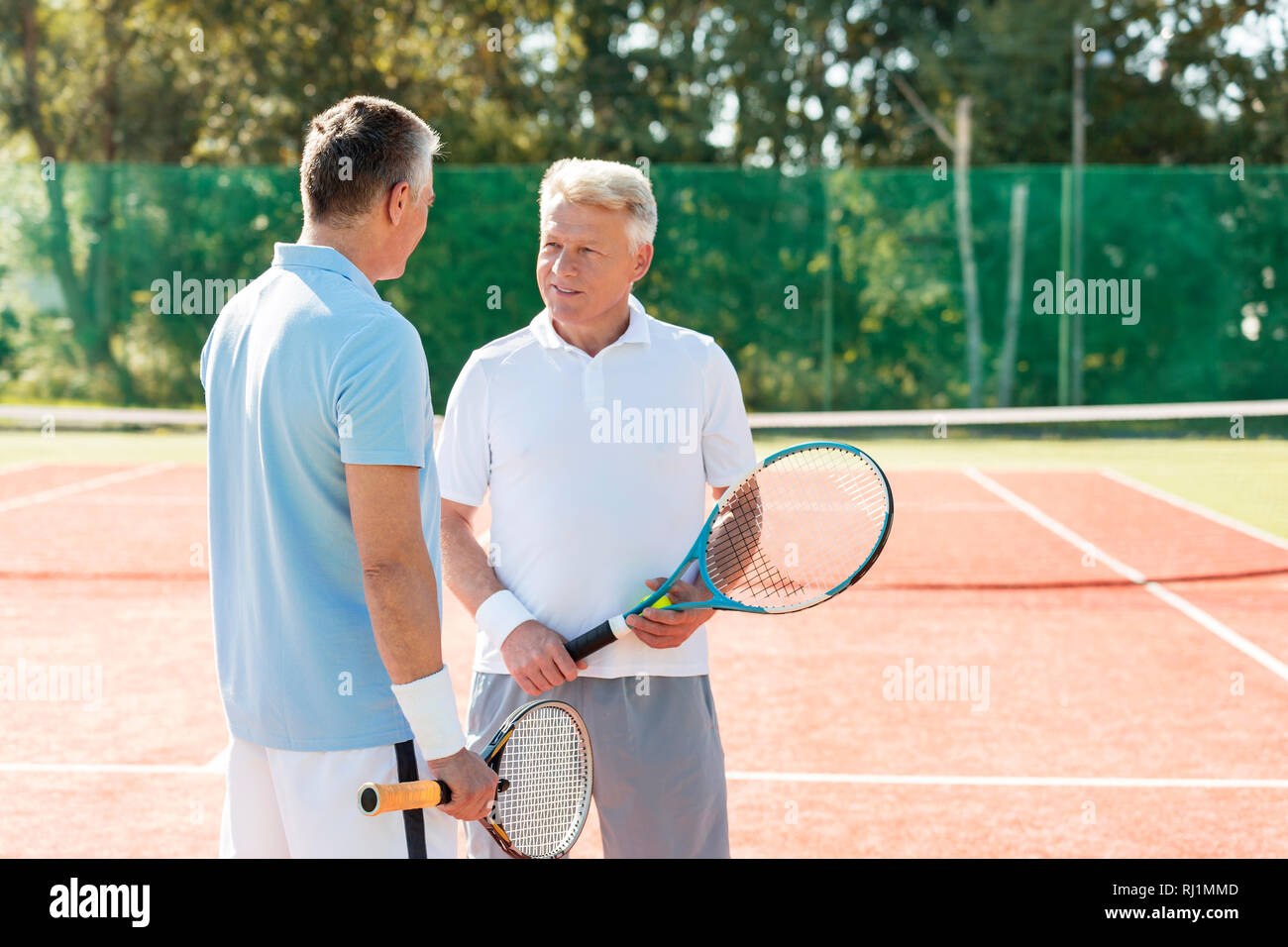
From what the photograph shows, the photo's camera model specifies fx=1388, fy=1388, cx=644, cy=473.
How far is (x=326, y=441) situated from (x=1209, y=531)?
9253 mm

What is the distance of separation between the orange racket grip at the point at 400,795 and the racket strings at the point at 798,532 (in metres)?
0.86

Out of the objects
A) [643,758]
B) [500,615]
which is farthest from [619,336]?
[643,758]

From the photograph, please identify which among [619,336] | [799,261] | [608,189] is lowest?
[619,336]

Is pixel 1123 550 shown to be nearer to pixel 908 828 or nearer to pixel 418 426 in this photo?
pixel 908 828

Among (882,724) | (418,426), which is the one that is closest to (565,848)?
(418,426)

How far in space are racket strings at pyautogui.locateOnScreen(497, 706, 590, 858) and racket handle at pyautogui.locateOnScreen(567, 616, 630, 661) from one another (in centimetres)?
13

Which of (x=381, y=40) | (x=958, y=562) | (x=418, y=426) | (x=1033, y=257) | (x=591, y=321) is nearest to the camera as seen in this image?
(x=418, y=426)

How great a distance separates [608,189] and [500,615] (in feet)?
2.95

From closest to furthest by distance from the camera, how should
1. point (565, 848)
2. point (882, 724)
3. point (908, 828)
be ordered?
point (565, 848)
point (908, 828)
point (882, 724)

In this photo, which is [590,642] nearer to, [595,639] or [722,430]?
[595,639]

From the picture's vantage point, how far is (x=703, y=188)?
1669cm

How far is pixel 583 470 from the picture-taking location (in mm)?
2871

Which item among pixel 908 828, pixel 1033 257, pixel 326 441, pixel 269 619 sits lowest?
pixel 908 828

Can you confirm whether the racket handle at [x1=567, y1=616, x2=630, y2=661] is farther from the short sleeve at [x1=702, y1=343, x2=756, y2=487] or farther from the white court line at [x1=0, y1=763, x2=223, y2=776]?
the white court line at [x1=0, y1=763, x2=223, y2=776]
